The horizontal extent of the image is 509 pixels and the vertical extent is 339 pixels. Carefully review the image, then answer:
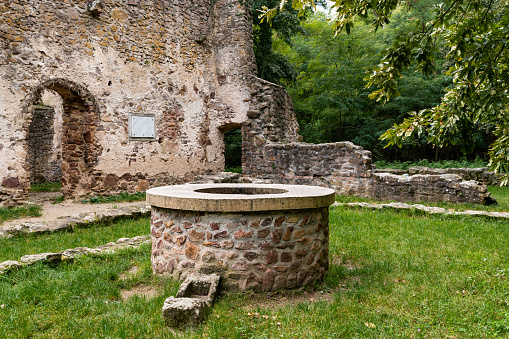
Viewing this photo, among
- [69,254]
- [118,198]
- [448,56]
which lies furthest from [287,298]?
[118,198]

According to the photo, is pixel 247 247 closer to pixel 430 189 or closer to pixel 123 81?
pixel 430 189

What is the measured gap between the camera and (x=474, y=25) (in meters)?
3.00

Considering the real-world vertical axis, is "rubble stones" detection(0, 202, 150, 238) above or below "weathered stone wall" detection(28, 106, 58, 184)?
below

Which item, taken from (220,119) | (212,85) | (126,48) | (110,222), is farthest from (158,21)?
(110,222)

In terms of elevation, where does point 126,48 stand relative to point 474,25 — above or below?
above

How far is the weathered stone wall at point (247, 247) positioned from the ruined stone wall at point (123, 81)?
669cm

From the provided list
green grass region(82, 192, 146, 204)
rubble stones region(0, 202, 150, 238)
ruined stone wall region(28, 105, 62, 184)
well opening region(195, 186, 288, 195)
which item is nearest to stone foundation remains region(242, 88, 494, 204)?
green grass region(82, 192, 146, 204)

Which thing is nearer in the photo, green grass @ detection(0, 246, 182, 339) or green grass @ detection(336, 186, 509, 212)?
green grass @ detection(0, 246, 182, 339)

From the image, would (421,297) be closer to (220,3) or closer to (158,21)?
(158,21)

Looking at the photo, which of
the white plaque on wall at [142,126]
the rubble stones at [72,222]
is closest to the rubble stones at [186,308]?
the rubble stones at [72,222]

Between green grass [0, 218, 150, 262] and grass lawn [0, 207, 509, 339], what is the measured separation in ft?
0.89

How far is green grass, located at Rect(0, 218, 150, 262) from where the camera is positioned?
5102 mm

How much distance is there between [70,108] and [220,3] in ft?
23.1

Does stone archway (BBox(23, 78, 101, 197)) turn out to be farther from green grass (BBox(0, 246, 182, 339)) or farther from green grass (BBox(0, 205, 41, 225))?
green grass (BBox(0, 246, 182, 339))
